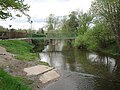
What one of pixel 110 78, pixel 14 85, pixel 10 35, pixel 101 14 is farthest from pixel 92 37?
pixel 14 85

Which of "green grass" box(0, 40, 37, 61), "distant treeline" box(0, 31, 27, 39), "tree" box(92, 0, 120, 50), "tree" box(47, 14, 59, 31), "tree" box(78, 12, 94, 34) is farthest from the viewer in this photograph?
"tree" box(47, 14, 59, 31)

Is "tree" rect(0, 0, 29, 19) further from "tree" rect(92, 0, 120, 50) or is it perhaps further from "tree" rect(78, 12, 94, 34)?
"tree" rect(78, 12, 94, 34)

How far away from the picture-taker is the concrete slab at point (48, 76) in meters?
21.4

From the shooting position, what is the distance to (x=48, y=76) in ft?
75.1

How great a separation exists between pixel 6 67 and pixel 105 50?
1459 inches

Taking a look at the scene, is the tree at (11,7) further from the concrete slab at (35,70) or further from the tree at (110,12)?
the tree at (110,12)

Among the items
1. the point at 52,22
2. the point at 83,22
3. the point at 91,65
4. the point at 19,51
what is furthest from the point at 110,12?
the point at 52,22

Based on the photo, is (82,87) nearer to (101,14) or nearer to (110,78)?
(110,78)

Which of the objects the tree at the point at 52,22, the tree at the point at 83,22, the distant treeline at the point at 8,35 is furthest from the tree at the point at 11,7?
the tree at the point at 52,22

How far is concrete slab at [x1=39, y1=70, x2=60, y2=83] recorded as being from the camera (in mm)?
21366

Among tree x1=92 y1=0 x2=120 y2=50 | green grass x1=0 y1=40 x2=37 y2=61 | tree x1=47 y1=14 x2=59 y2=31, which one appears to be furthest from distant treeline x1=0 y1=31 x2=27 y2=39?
tree x1=47 y1=14 x2=59 y2=31

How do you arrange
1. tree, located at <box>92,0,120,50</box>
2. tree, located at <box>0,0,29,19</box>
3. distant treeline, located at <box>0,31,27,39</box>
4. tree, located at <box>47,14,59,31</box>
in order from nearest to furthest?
tree, located at <box>0,0,29,19</box>, tree, located at <box>92,0,120,50</box>, distant treeline, located at <box>0,31,27,39</box>, tree, located at <box>47,14,59,31</box>

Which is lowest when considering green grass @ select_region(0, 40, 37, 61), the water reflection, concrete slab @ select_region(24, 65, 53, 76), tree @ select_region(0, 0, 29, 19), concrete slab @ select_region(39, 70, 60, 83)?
the water reflection

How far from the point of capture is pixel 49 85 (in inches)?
802
